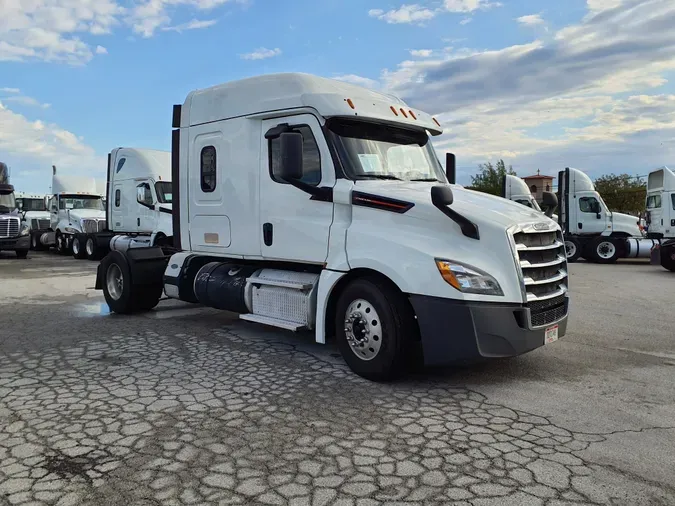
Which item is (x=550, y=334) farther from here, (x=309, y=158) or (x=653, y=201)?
(x=653, y=201)

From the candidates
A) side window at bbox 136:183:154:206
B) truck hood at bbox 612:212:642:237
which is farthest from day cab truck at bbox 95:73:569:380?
truck hood at bbox 612:212:642:237

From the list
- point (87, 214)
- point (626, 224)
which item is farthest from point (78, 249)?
point (626, 224)

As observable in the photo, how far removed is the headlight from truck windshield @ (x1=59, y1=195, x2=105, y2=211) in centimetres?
A: 2064

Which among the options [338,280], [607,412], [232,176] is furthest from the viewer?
[232,176]

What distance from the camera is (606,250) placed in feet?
66.4

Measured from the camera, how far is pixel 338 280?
5543 mm

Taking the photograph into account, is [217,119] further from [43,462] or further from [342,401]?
[43,462]

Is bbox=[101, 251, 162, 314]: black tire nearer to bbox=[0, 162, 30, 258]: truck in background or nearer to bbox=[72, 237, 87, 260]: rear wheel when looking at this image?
bbox=[72, 237, 87, 260]: rear wheel

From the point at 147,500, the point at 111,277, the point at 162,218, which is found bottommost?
the point at 147,500

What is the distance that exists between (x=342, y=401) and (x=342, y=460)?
3.69 feet

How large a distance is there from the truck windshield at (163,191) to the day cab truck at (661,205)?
1498cm

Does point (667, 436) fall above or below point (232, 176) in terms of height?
below

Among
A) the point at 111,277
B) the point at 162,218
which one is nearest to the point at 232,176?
the point at 111,277

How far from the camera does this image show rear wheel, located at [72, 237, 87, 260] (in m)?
20.3
